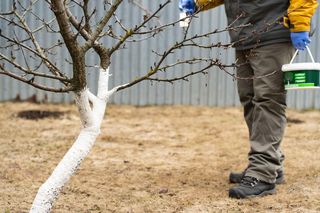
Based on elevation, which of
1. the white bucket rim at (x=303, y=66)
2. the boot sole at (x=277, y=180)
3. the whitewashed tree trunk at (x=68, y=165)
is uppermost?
the white bucket rim at (x=303, y=66)

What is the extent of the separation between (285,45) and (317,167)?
55.8 inches

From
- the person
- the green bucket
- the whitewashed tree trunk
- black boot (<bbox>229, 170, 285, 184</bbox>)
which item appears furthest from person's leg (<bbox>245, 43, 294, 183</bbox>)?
the whitewashed tree trunk

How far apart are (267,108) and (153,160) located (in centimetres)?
153

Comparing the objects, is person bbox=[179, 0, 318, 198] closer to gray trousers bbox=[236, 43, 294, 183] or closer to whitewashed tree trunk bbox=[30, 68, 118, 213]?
gray trousers bbox=[236, 43, 294, 183]

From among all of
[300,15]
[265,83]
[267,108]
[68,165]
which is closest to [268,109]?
[267,108]

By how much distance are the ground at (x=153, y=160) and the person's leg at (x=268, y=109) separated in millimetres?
235

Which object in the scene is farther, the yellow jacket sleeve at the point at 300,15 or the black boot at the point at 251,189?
the black boot at the point at 251,189

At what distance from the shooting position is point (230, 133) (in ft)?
21.7

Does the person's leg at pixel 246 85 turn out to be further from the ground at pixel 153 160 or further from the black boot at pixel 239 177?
the ground at pixel 153 160

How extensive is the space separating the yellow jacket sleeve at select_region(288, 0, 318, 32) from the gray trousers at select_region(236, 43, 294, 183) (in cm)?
22

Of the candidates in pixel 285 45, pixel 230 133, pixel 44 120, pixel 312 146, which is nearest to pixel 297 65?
pixel 285 45

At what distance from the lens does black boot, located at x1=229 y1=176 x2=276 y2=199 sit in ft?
13.0

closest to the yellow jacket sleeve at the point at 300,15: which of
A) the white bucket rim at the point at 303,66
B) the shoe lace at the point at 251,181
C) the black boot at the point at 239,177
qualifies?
the white bucket rim at the point at 303,66

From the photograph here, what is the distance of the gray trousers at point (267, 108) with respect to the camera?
3.95 m
